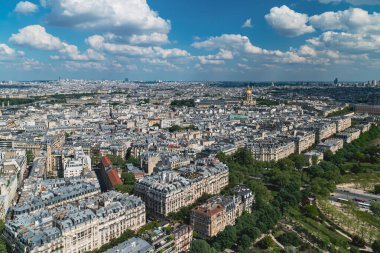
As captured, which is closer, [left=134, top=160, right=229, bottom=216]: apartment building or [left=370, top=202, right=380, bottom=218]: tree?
[left=134, top=160, right=229, bottom=216]: apartment building

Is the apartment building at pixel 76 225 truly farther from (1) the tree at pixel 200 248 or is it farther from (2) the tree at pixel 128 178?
(2) the tree at pixel 128 178

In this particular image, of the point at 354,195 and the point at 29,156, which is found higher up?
the point at 29,156

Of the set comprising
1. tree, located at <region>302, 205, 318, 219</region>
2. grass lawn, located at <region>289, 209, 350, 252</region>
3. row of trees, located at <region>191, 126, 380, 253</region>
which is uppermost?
row of trees, located at <region>191, 126, 380, 253</region>

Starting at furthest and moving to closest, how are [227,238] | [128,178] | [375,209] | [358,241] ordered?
[128,178]
[375,209]
[358,241]
[227,238]

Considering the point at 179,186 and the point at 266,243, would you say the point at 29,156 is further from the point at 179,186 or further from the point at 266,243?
the point at 266,243

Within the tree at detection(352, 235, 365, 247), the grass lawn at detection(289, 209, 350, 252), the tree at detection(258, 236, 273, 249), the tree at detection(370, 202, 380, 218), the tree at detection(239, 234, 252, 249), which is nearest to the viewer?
the tree at detection(239, 234, 252, 249)

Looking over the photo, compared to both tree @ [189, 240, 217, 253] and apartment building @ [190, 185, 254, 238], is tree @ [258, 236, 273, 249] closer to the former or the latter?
apartment building @ [190, 185, 254, 238]

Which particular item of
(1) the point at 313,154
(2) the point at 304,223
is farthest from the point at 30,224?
(1) the point at 313,154

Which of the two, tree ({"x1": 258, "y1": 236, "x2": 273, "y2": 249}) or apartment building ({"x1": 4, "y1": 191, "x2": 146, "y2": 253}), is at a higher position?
apartment building ({"x1": 4, "y1": 191, "x2": 146, "y2": 253})

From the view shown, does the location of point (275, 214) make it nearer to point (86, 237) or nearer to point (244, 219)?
point (244, 219)

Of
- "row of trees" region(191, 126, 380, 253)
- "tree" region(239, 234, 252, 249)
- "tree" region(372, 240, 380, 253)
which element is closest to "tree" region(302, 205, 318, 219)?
"row of trees" region(191, 126, 380, 253)

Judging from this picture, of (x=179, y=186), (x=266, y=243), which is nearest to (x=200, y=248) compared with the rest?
(x=266, y=243)

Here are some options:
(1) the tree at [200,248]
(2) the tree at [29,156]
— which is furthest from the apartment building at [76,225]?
(2) the tree at [29,156]
